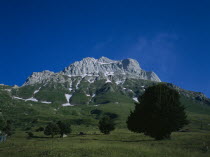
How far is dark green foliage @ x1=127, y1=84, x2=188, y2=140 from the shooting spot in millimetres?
47000

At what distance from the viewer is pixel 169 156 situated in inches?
938

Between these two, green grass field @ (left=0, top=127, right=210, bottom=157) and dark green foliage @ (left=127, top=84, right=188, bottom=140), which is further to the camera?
dark green foliage @ (left=127, top=84, right=188, bottom=140)

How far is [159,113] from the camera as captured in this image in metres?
47.4

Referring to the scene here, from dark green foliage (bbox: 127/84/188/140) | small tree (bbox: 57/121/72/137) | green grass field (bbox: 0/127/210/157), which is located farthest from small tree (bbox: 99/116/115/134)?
green grass field (bbox: 0/127/210/157)

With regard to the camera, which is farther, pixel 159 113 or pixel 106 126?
pixel 106 126

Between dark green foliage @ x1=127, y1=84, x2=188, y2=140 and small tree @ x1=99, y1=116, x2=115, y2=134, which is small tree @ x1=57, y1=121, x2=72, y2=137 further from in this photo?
dark green foliage @ x1=127, y1=84, x2=188, y2=140

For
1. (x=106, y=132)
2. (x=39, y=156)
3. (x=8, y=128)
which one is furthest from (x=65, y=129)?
(x=39, y=156)

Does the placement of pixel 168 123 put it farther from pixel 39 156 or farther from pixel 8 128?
pixel 8 128

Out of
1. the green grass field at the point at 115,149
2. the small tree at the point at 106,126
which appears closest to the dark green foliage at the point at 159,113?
the green grass field at the point at 115,149

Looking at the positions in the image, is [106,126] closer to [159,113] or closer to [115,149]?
[159,113]

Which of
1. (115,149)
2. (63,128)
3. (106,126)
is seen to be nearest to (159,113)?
(115,149)

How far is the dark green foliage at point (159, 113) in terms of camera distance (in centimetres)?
4700

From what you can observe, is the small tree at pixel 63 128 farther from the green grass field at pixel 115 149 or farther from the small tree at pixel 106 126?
the green grass field at pixel 115 149

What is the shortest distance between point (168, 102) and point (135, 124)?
1062 cm
